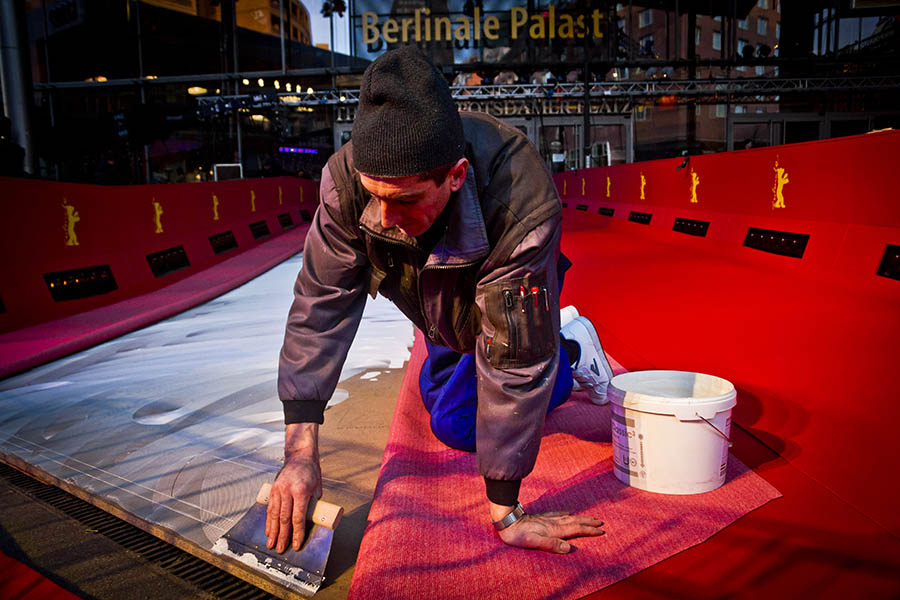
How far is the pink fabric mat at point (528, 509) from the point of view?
56.2 inches

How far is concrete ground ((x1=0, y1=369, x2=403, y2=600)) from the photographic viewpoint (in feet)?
5.09

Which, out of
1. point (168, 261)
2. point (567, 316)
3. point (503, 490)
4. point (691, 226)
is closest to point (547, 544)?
point (503, 490)

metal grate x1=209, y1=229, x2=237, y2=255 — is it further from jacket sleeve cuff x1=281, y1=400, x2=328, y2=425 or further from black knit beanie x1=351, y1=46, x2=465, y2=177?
black knit beanie x1=351, y1=46, x2=465, y2=177

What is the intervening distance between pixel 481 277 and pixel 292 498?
2.41ft

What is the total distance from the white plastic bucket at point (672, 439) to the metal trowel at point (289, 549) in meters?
0.86

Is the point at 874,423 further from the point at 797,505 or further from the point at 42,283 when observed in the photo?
the point at 42,283

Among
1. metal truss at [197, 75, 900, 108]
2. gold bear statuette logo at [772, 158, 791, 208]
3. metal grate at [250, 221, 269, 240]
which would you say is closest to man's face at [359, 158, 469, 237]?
gold bear statuette logo at [772, 158, 791, 208]

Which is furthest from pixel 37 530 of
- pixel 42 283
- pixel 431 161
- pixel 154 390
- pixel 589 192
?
pixel 589 192

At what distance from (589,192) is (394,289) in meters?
9.16

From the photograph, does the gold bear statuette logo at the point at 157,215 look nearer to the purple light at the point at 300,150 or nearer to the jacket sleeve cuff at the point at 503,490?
the jacket sleeve cuff at the point at 503,490

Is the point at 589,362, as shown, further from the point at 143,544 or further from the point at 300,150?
the point at 300,150

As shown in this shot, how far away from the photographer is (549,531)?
5.14 feet

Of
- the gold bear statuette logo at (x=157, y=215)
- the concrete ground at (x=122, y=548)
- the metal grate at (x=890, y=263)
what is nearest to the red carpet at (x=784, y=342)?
the metal grate at (x=890, y=263)

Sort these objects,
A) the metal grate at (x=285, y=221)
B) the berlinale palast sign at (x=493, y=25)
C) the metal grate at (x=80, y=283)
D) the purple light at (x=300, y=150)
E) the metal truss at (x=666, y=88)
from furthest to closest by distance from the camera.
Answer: the purple light at (x=300, y=150)
the berlinale palast sign at (x=493, y=25)
the metal truss at (x=666, y=88)
the metal grate at (x=285, y=221)
the metal grate at (x=80, y=283)
